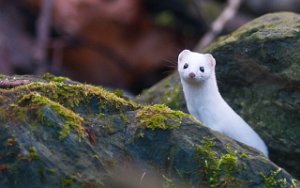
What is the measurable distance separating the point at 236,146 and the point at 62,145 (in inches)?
54.7

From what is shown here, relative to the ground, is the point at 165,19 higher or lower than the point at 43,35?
higher

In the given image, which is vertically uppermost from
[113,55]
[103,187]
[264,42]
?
[113,55]

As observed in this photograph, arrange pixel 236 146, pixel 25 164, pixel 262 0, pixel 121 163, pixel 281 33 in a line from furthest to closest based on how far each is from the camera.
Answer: pixel 262 0 → pixel 281 33 → pixel 236 146 → pixel 121 163 → pixel 25 164

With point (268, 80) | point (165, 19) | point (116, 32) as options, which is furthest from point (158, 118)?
point (116, 32)

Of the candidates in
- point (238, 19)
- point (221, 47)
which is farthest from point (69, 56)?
point (221, 47)

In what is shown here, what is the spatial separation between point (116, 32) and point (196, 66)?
7673 millimetres

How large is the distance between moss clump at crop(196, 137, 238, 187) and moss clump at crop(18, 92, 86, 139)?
2.76ft

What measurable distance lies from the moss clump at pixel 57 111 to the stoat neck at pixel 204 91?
189 cm

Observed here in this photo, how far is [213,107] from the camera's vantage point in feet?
21.6

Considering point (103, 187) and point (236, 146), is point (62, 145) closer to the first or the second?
point (103, 187)

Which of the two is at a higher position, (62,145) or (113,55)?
(113,55)

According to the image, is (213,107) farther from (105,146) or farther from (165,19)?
(165,19)

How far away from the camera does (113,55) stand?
13703 mm

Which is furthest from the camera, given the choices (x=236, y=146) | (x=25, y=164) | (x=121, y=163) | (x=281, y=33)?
(x=281, y=33)
